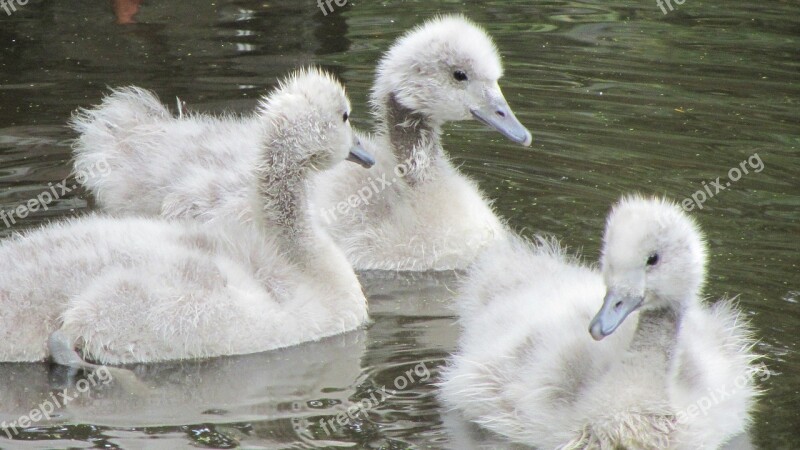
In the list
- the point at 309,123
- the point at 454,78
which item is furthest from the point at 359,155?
the point at 454,78

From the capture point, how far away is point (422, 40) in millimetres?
7438

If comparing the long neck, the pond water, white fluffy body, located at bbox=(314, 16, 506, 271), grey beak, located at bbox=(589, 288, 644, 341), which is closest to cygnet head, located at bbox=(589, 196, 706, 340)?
grey beak, located at bbox=(589, 288, 644, 341)

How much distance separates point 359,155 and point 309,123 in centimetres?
41

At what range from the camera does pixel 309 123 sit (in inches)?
250

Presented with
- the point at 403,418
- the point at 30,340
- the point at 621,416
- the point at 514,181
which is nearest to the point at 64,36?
the point at 514,181

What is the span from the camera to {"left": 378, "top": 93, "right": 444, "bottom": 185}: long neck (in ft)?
24.2

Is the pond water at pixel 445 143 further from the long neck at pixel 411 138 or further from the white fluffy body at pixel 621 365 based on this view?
the long neck at pixel 411 138

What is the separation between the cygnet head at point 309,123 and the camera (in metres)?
6.33

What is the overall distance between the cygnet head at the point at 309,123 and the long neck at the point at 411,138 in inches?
33.3

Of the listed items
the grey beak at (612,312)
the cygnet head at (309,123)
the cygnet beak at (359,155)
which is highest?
the cygnet head at (309,123)

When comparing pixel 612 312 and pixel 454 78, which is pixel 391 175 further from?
pixel 612 312

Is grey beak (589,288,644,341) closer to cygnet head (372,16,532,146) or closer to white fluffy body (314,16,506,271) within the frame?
white fluffy body (314,16,506,271)

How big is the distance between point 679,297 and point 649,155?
11.5ft

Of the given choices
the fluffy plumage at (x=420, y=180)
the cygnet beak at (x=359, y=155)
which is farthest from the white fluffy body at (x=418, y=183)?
the cygnet beak at (x=359, y=155)
